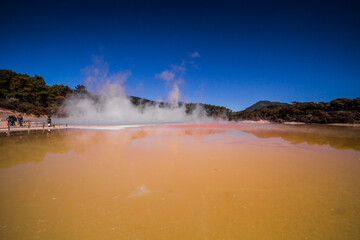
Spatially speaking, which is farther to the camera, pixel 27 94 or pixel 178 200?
pixel 27 94

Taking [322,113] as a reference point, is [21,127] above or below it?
below

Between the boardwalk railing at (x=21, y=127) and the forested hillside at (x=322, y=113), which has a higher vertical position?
the forested hillside at (x=322, y=113)

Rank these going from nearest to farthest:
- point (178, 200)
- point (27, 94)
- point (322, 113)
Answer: point (178, 200)
point (322, 113)
point (27, 94)

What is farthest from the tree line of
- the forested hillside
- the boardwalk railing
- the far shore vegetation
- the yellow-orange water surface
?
the forested hillside

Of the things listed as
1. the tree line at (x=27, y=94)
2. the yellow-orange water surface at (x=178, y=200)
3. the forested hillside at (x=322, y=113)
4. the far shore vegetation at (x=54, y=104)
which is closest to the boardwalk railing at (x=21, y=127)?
the yellow-orange water surface at (x=178, y=200)

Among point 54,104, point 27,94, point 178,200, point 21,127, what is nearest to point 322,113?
point 178,200

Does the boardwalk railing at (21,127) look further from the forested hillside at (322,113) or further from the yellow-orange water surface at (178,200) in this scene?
the forested hillside at (322,113)

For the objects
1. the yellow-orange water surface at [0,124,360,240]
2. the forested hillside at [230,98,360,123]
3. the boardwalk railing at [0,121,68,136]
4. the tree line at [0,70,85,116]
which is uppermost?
the tree line at [0,70,85,116]

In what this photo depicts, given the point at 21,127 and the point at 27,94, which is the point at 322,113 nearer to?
the point at 21,127

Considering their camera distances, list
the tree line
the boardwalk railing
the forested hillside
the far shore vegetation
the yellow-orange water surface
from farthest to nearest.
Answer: the tree line → the far shore vegetation → the forested hillside → the boardwalk railing → the yellow-orange water surface

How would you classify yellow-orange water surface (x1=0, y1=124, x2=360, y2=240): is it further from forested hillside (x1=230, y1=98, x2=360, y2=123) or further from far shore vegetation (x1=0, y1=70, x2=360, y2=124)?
forested hillside (x1=230, y1=98, x2=360, y2=123)

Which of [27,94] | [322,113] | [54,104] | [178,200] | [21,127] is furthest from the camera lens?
[54,104]

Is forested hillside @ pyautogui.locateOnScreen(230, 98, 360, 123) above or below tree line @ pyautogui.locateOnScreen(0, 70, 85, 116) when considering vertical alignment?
below

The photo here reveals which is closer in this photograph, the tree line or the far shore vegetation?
the far shore vegetation
